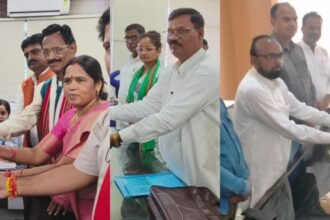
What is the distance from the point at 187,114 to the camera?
1303mm

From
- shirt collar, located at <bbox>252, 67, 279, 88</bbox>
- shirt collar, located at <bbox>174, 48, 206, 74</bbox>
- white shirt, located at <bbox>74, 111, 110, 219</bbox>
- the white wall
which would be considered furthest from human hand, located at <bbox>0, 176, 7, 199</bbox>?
shirt collar, located at <bbox>252, 67, 279, 88</bbox>

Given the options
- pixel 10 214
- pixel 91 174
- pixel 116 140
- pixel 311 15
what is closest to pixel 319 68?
pixel 311 15

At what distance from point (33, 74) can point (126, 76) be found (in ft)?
1.19

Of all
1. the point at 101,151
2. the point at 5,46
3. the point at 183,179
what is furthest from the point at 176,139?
the point at 5,46

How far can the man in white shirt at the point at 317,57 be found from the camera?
1.30 m

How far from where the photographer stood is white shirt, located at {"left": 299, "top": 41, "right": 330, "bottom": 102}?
1.31 metres

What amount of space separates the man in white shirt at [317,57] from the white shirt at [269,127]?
65 mm

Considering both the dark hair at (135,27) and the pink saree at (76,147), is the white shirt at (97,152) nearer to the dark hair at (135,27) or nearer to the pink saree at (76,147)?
the pink saree at (76,147)

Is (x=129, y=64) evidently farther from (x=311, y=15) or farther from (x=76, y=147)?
(x=311, y=15)

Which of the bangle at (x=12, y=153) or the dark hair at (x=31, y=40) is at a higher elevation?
the dark hair at (x=31, y=40)

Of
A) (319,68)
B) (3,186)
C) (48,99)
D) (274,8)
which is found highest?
(274,8)

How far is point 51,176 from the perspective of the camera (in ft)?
4.31

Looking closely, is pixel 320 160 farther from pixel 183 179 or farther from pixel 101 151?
pixel 101 151

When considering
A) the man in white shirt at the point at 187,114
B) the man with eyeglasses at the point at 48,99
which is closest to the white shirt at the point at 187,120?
the man in white shirt at the point at 187,114
